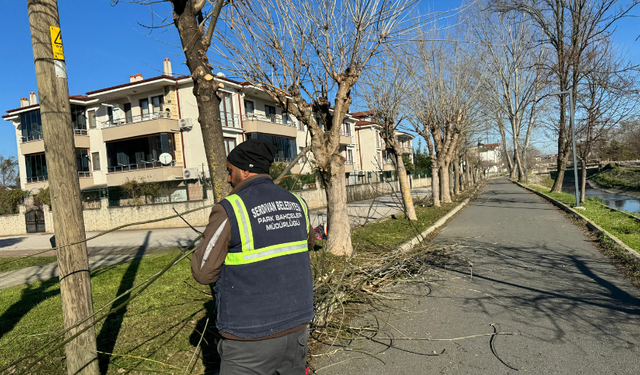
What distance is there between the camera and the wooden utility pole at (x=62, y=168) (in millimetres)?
2975

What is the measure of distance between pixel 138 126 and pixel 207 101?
86.3 feet

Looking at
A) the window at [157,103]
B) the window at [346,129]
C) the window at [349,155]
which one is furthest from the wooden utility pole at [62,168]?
the window at [349,155]

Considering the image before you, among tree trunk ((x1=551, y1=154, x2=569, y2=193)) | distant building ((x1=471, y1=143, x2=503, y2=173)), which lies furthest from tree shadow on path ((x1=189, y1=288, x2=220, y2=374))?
distant building ((x1=471, y1=143, x2=503, y2=173))

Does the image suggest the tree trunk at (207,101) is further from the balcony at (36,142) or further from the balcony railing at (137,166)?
the balcony at (36,142)

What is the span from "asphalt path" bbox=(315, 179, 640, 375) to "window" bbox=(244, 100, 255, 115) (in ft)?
83.6

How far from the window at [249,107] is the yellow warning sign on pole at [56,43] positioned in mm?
28167

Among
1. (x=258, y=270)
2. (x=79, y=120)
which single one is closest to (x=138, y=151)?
(x=79, y=120)

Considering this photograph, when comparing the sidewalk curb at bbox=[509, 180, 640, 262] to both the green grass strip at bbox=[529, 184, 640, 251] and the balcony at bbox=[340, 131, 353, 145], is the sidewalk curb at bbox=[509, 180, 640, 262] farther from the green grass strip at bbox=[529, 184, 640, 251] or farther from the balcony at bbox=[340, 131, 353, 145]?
the balcony at bbox=[340, 131, 353, 145]

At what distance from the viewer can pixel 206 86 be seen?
455cm

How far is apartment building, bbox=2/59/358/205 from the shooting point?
91.7ft

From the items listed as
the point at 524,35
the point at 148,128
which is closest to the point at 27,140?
the point at 148,128

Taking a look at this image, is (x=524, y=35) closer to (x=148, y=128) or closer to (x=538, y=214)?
(x=538, y=214)

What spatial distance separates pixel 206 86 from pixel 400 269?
4.02 m

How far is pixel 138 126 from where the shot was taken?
28.2 meters
